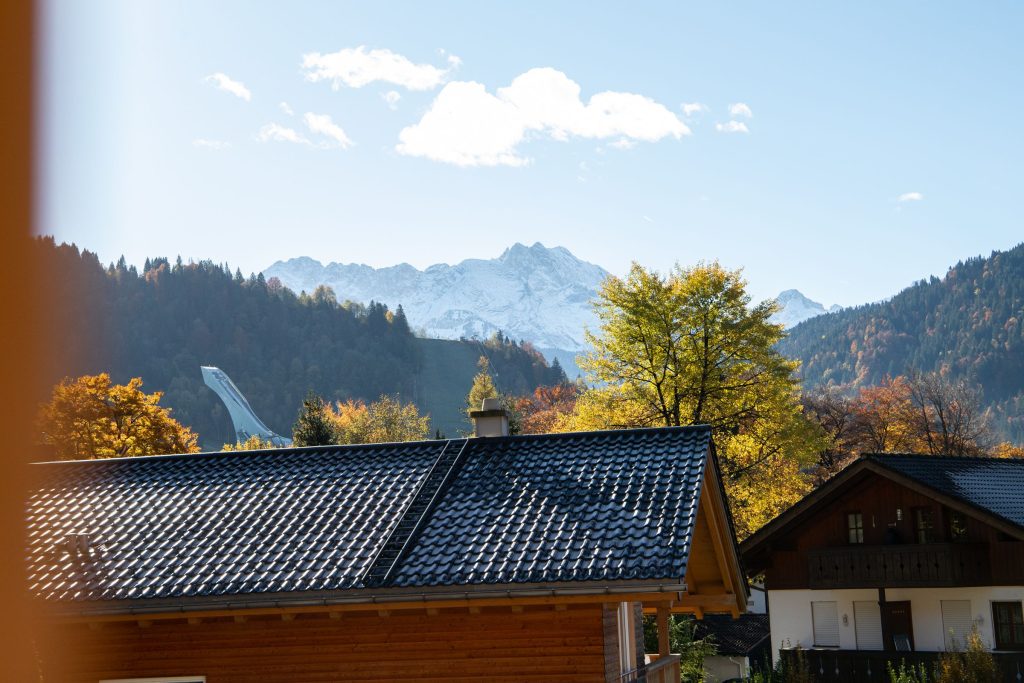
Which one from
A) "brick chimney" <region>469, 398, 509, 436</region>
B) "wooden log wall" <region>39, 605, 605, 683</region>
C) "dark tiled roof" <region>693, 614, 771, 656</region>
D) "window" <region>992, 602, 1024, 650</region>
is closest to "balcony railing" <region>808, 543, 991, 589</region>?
"window" <region>992, 602, 1024, 650</region>

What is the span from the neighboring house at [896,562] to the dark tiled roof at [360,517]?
18.7 meters

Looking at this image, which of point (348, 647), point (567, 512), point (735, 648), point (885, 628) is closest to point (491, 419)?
point (567, 512)

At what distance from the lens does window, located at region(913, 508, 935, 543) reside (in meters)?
33.2

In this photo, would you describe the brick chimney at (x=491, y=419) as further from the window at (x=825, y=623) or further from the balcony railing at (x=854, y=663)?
the window at (x=825, y=623)

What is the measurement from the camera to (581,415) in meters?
40.3

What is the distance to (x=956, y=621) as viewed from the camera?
32719 mm

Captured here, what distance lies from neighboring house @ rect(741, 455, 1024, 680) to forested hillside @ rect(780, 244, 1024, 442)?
134 m

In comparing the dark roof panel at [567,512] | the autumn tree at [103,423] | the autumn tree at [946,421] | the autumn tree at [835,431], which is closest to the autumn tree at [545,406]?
the autumn tree at [835,431]

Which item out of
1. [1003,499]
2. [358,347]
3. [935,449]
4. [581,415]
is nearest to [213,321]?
[358,347]

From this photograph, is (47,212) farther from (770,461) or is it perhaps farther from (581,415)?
(770,461)

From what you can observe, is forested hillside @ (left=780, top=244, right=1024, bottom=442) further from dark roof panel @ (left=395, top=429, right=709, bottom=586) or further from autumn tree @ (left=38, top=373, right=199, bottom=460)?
dark roof panel @ (left=395, top=429, right=709, bottom=586)

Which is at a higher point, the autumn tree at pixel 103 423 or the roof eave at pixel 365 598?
the autumn tree at pixel 103 423

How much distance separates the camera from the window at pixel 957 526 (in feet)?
106

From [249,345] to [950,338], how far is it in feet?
359
